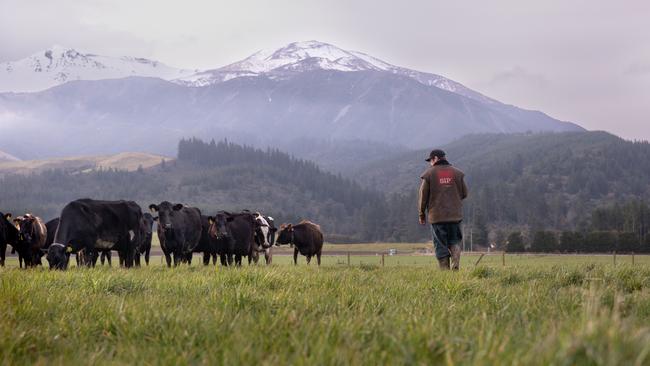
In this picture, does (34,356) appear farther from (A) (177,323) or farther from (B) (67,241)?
(B) (67,241)

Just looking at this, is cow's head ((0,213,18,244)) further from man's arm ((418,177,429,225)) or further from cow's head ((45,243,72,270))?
man's arm ((418,177,429,225))

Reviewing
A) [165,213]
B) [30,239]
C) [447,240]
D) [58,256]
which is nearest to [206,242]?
[165,213]

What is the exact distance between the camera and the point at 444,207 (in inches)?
573

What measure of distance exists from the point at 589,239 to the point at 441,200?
111 m

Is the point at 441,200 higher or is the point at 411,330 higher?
the point at 441,200

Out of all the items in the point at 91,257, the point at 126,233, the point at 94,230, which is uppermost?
the point at 94,230

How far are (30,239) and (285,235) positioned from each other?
12697mm

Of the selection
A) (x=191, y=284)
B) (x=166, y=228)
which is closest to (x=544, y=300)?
(x=191, y=284)

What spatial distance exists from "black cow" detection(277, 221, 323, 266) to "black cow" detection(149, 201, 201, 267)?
9.02 m

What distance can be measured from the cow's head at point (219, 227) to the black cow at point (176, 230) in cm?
106

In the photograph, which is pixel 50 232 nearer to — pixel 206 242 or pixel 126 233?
pixel 206 242

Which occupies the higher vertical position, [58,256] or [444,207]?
[444,207]

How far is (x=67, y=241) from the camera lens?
54.9 feet

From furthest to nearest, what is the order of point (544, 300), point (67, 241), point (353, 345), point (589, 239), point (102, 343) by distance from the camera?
1. point (589, 239)
2. point (67, 241)
3. point (544, 300)
4. point (102, 343)
5. point (353, 345)
